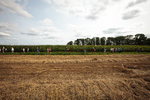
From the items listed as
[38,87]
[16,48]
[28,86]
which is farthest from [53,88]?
[16,48]

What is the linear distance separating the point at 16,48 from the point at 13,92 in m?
26.1

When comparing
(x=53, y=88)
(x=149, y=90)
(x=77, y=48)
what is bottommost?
(x=149, y=90)

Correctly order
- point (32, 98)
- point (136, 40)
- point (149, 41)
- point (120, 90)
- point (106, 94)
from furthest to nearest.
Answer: point (136, 40) → point (149, 41) → point (120, 90) → point (106, 94) → point (32, 98)

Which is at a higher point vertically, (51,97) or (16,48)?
(16,48)

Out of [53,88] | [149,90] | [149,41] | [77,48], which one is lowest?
[149,90]

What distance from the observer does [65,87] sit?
3.81 metres

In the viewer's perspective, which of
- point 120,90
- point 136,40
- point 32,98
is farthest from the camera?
point 136,40

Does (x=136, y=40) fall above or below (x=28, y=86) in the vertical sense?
above

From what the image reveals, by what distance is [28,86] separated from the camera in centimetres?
389

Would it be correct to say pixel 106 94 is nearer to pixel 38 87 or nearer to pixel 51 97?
pixel 51 97

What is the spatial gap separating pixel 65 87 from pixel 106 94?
215 centimetres

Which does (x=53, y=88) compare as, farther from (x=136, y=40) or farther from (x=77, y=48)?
(x=136, y=40)

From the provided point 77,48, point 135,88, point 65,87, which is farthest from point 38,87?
point 77,48

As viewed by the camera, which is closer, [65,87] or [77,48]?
[65,87]
